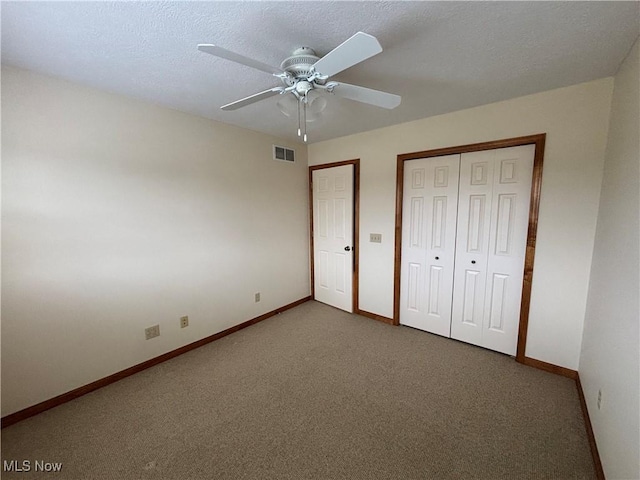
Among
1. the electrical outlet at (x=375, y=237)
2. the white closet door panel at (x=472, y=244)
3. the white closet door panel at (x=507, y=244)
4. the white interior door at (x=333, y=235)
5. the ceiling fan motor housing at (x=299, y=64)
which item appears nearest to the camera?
the ceiling fan motor housing at (x=299, y=64)

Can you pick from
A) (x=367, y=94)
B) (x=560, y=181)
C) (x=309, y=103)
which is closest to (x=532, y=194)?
(x=560, y=181)

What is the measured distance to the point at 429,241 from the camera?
279 cm

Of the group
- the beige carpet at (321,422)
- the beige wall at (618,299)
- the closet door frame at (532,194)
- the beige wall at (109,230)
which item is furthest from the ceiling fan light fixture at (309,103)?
the beige carpet at (321,422)

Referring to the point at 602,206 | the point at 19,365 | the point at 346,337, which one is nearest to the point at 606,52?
the point at 602,206

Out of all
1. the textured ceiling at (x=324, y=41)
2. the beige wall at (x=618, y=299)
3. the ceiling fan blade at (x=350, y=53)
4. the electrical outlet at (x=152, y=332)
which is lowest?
the electrical outlet at (x=152, y=332)

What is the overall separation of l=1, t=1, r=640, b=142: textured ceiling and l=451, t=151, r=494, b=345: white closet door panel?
653mm

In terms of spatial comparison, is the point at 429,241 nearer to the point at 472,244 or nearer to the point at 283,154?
the point at 472,244

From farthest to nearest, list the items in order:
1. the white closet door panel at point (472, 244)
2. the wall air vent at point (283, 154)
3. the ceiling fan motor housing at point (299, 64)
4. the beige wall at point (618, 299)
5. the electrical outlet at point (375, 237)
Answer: the wall air vent at point (283, 154) → the electrical outlet at point (375, 237) → the white closet door panel at point (472, 244) → the ceiling fan motor housing at point (299, 64) → the beige wall at point (618, 299)

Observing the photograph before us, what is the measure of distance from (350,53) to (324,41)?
47 cm

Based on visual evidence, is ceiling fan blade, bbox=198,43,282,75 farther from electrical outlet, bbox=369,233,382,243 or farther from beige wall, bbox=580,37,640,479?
electrical outlet, bbox=369,233,382,243

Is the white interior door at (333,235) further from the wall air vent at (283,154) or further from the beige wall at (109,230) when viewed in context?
the beige wall at (109,230)

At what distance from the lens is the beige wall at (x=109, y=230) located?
5.59ft

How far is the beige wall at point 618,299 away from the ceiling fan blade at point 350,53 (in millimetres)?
1445

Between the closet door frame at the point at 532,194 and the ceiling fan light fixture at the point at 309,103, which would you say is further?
the closet door frame at the point at 532,194
